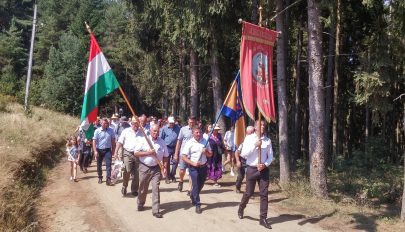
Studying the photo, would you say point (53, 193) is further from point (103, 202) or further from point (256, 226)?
point (256, 226)

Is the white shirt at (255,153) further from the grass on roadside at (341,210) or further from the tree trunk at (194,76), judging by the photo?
the tree trunk at (194,76)

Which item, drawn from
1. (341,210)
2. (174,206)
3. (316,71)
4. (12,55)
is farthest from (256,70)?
(12,55)

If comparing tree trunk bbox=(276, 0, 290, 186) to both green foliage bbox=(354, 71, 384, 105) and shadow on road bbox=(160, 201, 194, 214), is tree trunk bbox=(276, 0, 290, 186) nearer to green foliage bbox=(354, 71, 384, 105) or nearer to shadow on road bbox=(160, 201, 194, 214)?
shadow on road bbox=(160, 201, 194, 214)

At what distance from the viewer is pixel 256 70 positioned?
31.2 feet

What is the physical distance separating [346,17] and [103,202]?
48.8ft

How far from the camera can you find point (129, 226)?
9.09 m

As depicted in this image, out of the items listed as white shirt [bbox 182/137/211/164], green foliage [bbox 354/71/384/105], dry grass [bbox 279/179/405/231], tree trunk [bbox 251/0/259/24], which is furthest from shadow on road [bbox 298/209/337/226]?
tree trunk [bbox 251/0/259/24]

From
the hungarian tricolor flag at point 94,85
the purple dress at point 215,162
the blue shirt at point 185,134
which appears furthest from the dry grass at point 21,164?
the purple dress at point 215,162

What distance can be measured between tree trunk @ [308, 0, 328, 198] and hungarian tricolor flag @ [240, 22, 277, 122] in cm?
259

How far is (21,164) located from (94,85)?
13.4ft

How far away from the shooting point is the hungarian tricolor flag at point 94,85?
392 inches

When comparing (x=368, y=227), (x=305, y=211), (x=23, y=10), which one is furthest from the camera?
(x=23, y=10)

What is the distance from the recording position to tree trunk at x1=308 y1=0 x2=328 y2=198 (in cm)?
1196

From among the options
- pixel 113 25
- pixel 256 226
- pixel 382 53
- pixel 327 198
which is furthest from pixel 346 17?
pixel 113 25
